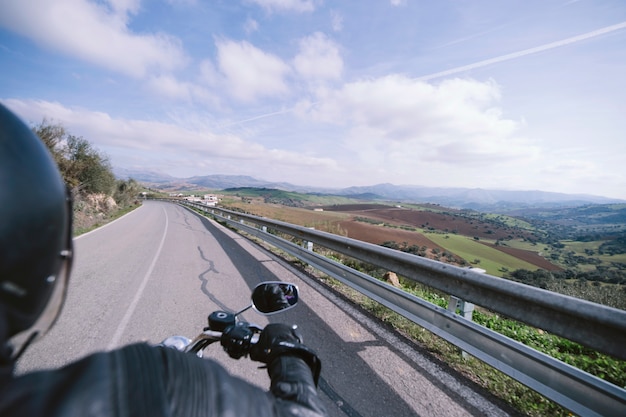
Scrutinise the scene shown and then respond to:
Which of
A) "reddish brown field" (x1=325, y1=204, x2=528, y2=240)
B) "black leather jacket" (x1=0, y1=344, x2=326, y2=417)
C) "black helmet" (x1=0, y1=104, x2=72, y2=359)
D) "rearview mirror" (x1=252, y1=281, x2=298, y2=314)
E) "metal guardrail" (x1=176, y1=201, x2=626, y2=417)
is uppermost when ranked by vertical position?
"black helmet" (x1=0, y1=104, x2=72, y2=359)

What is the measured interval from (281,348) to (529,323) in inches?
80.6

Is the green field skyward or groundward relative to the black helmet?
groundward

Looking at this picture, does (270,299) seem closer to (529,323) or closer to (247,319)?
(529,323)

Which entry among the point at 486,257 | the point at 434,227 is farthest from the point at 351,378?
the point at 434,227

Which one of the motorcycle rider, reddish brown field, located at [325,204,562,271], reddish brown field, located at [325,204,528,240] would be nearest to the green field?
reddish brown field, located at [325,204,562,271]

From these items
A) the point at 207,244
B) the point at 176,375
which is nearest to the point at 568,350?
the point at 176,375

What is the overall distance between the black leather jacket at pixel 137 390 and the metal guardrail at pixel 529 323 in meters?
1.93

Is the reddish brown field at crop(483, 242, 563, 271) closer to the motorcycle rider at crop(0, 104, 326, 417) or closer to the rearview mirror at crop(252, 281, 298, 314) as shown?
the rearview mirror at crop(252, 281, 298, 314)

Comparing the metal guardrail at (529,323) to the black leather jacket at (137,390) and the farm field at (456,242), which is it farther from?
the farm field at (456,242)

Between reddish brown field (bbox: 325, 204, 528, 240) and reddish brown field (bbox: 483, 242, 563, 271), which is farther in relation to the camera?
reddish brown field (bbox: 325, 204, 528, 240)

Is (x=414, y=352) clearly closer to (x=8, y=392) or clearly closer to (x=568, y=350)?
(x=568, y=350)

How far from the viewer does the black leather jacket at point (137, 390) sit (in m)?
0.47

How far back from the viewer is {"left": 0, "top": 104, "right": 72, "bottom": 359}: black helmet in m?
0.78

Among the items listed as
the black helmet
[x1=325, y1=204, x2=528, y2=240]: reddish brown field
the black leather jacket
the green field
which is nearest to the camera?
the black leather jacket
